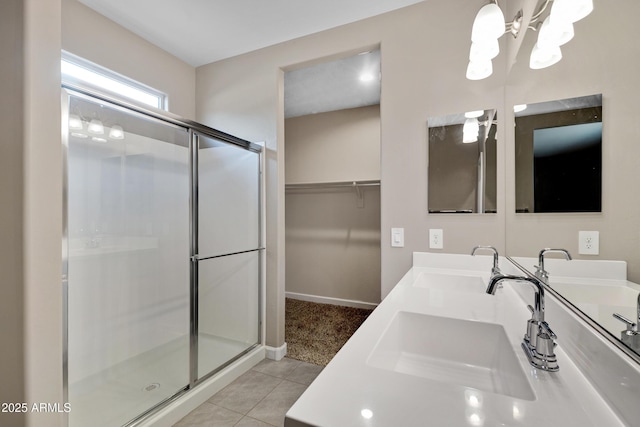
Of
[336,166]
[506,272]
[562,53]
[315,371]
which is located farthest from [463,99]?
[315,371]

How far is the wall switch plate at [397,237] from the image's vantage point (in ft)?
6.24

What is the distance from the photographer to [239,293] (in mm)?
2371

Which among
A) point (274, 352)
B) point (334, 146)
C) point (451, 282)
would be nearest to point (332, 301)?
point (274, 352)

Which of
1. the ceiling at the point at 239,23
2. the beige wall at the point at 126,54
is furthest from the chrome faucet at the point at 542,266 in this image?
the beige wall at the point at 126,54

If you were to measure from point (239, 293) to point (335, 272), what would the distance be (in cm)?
160

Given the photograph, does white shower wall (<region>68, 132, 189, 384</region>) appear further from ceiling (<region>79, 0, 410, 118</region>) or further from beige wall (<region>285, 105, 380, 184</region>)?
beige wall (<region>285, 105, 380, 184</region>)

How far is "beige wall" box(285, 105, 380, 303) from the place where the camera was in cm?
347

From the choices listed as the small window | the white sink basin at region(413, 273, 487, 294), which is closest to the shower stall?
the small window

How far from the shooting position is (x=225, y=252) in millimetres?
2203

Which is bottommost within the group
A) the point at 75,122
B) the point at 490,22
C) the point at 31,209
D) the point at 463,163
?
the point at 31,209

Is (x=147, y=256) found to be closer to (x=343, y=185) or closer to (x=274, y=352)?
(x=274, y=352)

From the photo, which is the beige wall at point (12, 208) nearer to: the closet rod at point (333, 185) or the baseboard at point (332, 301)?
the closet rod at point (333, 185)

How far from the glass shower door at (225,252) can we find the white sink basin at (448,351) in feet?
4.90

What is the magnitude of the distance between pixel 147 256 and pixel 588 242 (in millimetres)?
2251
